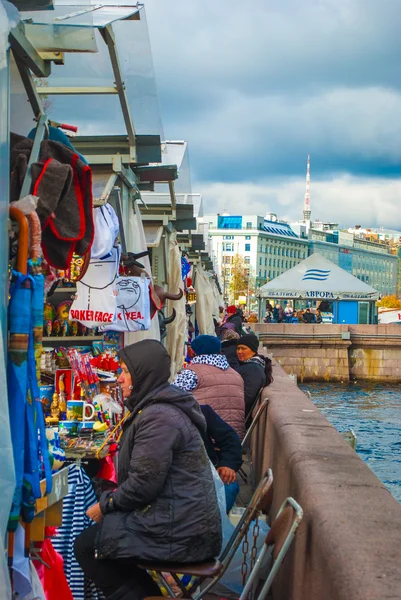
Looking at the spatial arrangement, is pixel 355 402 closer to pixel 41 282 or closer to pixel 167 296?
pixel 167 296

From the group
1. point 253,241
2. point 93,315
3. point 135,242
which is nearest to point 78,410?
point 93,315

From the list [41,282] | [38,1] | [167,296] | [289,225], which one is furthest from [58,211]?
[289,225]

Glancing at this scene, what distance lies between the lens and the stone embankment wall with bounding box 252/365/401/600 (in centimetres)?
248

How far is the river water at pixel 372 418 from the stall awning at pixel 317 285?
153 inches

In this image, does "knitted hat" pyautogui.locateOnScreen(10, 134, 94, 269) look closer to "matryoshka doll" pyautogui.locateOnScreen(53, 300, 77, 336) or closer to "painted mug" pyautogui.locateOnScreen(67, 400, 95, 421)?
"painted mug" pyautogui.locateOnScreen(67, 400, 95, 421)

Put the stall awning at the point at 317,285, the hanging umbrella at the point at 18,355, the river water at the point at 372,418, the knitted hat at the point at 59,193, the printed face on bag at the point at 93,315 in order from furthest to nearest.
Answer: the stall awning at the point at 317,285 → the river water at the point at 372,418 → the printed face on bag at the point at 93,315 → the knitted hat at the point at 59,193 → the hanging umbrella at the point at 18,355

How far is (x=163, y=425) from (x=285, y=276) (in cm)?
2942

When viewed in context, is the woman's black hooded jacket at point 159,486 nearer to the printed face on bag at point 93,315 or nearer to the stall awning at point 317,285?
the printed face on bag at point 93,315

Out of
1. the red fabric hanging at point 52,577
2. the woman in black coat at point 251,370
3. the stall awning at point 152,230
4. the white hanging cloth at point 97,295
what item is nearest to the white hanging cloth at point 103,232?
the white hanging cloth at point 97,295

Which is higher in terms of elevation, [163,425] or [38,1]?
[38,1]

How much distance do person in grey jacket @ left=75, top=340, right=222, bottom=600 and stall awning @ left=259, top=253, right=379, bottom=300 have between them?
28.6 meters

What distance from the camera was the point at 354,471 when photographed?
3.93 metres

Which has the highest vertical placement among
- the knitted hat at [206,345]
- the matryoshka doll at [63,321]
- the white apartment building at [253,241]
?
the white apartment building at [253,241]

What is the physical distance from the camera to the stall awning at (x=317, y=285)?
3203cm
